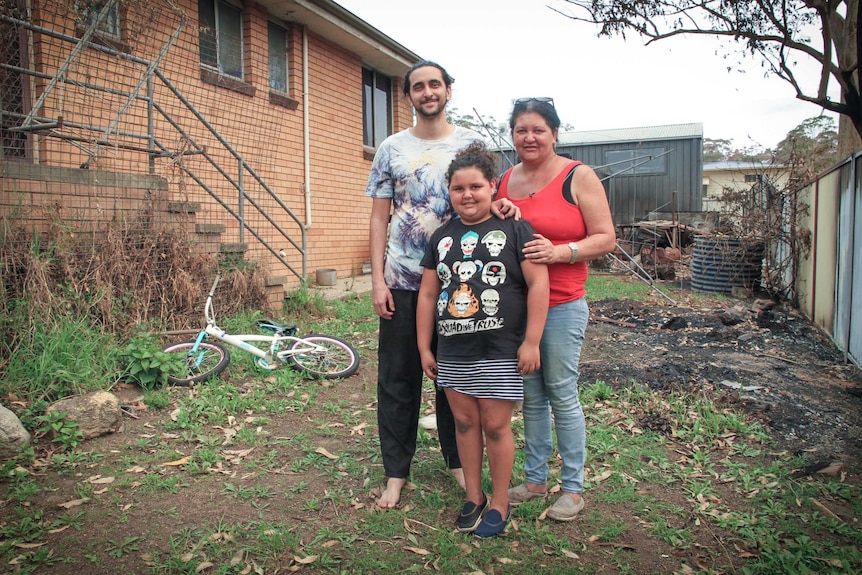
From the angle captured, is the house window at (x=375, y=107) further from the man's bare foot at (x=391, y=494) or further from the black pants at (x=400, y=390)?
the man's bare foot at (x=391, y=494)

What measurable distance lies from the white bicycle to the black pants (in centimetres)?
219

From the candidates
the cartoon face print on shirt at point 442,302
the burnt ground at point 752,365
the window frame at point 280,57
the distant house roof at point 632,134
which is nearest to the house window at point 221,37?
the window frame at point 280,57

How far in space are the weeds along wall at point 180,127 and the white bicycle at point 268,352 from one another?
1.24m

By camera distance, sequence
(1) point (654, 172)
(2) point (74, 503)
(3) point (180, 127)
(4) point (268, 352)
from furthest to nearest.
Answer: (1) point (654, 172)
(3) point (180, 127)
(4) point (268, 352)
(2) point (74, 503)

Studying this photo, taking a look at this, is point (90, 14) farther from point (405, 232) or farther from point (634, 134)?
point (634, 134)

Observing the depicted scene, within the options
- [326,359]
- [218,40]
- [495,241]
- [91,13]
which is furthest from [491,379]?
[218,40]

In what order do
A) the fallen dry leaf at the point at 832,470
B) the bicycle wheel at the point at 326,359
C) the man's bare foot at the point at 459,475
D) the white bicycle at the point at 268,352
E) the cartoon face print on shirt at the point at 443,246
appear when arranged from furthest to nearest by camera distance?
the bicycle wheel at the point at 326,359 → the white bicycle at the point at 268,352 → the fallen dry leaf at the point at 832,470 → the man's bare foot at the point at 459,475 → the cartoon face print on shirt at the point at 443,246

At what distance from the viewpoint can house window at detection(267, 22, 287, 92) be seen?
9.40 m

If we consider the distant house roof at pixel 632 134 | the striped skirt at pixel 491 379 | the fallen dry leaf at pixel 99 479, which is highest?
the distant house roof at pixel 632 134

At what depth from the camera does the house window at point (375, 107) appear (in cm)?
1218

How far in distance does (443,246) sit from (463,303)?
0.92 ft

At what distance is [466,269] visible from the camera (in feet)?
8.23

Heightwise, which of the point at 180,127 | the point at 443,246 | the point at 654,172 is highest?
the point at 654,172

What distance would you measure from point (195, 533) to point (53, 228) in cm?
353
